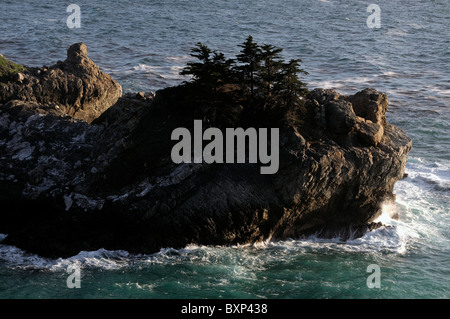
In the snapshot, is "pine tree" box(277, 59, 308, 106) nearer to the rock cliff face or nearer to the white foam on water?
the rock cliff face

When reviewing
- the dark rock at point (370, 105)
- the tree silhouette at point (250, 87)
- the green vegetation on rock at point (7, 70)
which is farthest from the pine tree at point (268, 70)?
the green vegetation on rock at point (7, 70)

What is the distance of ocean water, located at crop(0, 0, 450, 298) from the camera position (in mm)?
Result: 26250

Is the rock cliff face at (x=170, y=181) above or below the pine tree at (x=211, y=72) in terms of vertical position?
below

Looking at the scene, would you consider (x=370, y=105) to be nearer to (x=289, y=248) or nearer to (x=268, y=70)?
(x=268, y=70)

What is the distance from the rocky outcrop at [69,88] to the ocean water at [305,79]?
12.7 metres

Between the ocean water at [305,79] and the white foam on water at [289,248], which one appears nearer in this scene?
the ocean water at [305,79]

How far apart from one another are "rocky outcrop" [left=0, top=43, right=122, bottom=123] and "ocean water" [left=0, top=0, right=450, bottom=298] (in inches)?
502

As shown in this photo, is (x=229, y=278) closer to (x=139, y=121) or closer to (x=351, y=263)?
(x=351, y=263)

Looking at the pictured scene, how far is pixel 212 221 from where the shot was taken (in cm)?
2823

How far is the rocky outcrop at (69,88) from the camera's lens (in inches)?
1495

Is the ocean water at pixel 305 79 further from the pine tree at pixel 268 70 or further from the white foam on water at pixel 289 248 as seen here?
the pine tree at pixel 268 70

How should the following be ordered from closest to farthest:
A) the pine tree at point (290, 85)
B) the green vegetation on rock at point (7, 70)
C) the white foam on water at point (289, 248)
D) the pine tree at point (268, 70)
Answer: the white foam on water at point (289, 248), the pine tree at point (290, 85), the pine tree at point (268, 70), the green vegetation on rock at point (7, 70)

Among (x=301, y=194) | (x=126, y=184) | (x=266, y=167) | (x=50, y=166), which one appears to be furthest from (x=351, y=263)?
(x=50, y=166)

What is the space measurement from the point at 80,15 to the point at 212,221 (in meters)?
67.6
